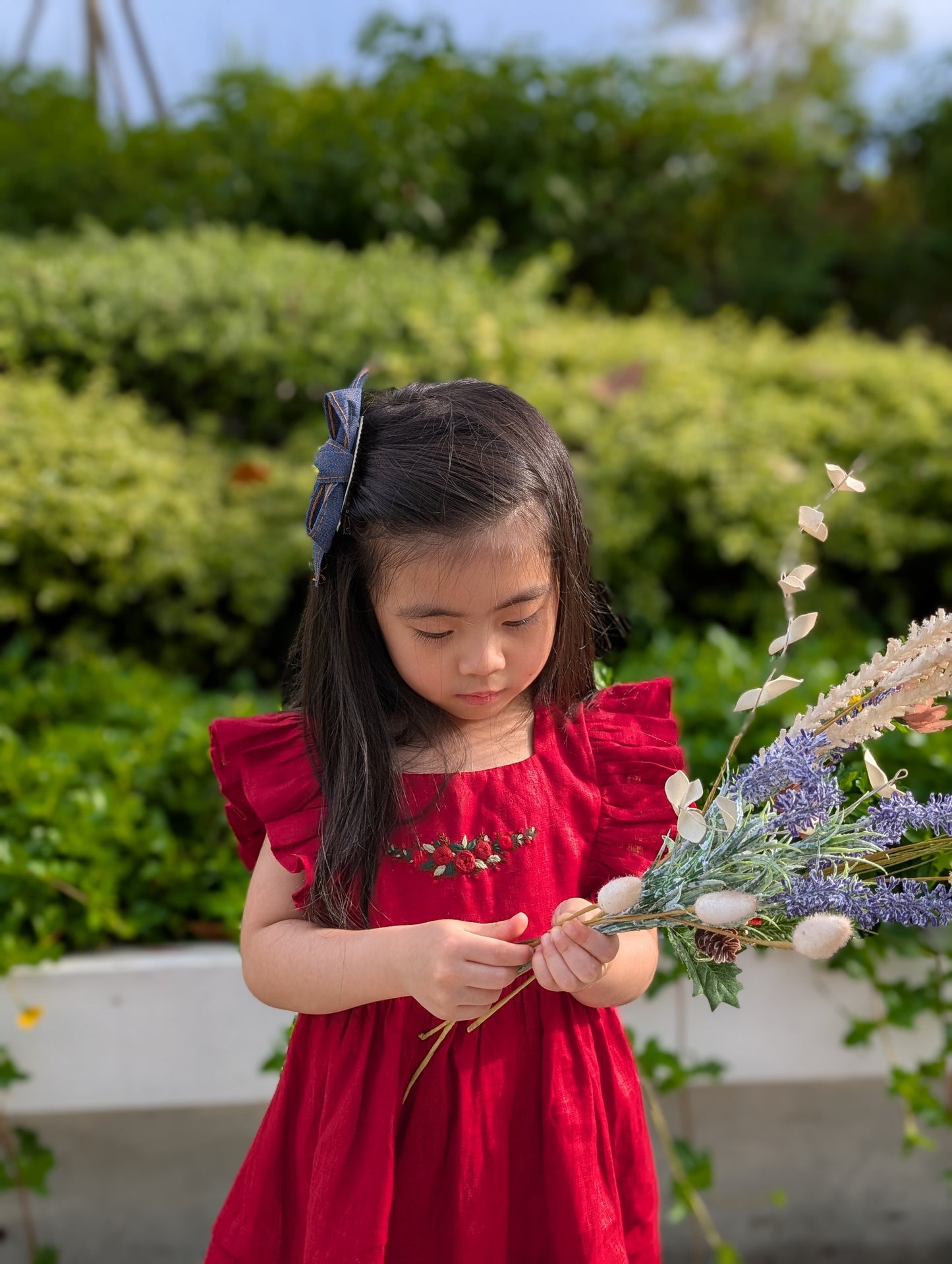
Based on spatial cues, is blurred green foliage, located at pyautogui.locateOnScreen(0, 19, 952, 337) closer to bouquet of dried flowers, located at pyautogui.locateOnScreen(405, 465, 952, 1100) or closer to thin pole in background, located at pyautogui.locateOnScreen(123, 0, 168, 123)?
thin pole in background, located at pyautogui.locateOnScreen(123, 0, 168, 123)

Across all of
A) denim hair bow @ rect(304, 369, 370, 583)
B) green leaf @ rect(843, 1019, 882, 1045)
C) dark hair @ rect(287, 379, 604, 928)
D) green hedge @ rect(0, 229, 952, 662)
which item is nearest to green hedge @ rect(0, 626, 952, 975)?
green leaf @ rect(843, 1019, 882, 1045)

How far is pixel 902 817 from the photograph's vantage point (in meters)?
1.15

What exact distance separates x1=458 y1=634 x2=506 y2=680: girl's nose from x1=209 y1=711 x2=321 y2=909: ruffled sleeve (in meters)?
0.29

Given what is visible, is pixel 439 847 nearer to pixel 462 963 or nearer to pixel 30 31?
pixel 462 963

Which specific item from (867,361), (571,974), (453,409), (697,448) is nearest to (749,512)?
(697,448)

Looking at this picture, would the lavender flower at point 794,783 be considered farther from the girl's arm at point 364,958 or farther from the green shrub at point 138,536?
the green shrub at point 138,536

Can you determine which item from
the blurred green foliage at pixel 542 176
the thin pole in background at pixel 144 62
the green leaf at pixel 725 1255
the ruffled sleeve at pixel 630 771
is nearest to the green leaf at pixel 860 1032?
the green leaf at pixel 725 1255

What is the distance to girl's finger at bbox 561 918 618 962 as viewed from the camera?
117 centimetres

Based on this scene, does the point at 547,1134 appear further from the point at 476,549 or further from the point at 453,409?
the point at 453,409

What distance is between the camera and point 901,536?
3.60 m

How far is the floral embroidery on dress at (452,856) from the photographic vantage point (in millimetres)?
1351

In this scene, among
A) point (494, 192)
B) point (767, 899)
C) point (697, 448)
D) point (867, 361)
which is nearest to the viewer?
point (767, 899)

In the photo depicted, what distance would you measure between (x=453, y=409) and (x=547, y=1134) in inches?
34.3

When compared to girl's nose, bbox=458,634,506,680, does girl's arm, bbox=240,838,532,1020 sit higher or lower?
lower
